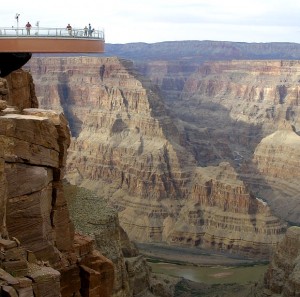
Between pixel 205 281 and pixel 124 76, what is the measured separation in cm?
6716

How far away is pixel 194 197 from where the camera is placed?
91750 millimetres

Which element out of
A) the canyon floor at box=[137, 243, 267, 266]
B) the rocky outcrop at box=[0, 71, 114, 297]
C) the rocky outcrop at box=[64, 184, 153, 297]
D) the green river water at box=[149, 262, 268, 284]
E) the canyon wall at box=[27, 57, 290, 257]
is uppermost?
the rocky outcrop at box=[0, 71, 114, 297]

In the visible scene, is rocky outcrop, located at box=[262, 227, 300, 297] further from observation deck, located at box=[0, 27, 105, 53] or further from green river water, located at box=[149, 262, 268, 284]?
observation deck, located at box=[0, 27, 105, 53]

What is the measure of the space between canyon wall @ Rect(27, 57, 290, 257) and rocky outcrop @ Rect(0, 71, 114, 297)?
63.9 meters

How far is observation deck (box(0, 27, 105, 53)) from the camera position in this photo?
105ft

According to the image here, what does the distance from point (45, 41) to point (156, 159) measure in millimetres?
73443

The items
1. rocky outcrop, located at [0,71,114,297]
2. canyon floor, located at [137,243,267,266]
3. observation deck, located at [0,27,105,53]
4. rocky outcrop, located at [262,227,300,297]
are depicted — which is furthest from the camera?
canyon floor, located at [137,243,267,266]

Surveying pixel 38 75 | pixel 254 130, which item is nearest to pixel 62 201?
pixel 38 75

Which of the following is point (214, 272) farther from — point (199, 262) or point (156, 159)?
point (156, 159)

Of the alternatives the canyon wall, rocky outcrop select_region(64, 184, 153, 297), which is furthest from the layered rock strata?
rocky outcrop select_region(64, 184, 153, 297)

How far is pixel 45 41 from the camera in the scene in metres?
32.5

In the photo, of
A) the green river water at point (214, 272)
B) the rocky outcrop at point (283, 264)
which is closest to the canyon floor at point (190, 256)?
the green river water at point (214, 272)

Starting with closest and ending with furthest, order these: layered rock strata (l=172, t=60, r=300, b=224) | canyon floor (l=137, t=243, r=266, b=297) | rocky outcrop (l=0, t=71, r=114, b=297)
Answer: rocky outcrop (l=0, t=71, r=114, b=297), canyon floor (l=137, t=243, r=266, b=297), layered rock strata (l=172, t=60, r=300, b=224)

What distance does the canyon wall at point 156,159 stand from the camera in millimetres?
86812
